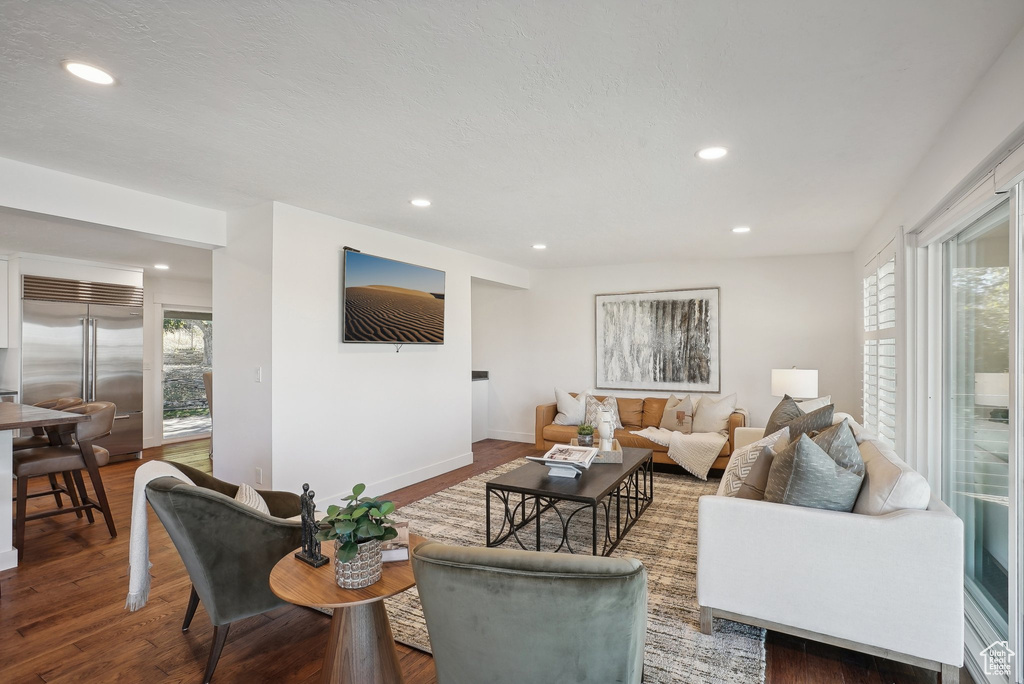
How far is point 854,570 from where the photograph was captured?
1904 millimetres

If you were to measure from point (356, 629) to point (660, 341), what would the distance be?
5166 millimetres

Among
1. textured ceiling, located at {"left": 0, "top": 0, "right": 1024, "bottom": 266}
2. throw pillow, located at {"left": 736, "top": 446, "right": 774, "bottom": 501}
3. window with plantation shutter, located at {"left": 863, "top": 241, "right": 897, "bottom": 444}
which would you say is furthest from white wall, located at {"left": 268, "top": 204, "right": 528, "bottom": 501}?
window with plantation shutter, located at {"left": 863, "top": 241, "right": 897, "bottom": 444}

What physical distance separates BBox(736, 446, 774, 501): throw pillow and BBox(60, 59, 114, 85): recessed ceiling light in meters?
3.18

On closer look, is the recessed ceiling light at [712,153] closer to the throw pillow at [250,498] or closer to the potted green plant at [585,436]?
the potted green plant at [585,436]

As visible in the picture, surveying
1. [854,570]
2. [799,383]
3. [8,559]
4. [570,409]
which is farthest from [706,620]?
[8,559]

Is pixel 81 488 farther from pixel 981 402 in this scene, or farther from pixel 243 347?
pixel 981 402

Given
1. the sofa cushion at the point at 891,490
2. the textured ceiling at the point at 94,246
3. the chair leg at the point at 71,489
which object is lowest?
the chair leg at the point at 71,489

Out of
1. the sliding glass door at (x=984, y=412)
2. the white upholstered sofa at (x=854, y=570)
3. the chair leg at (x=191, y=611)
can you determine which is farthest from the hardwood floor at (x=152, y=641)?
the sliding glass door at (x=984, y=412)

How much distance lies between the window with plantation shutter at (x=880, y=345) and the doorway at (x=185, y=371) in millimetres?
7692

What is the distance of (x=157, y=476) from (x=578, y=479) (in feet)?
7.37

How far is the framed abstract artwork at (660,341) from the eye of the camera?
5922mm

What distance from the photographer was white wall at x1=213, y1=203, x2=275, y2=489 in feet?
11.7

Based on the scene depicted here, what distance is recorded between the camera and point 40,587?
2744 mm

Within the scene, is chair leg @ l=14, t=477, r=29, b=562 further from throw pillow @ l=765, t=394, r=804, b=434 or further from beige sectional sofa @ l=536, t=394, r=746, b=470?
throw pillow @ l=765, t=394, r=804, b=434
